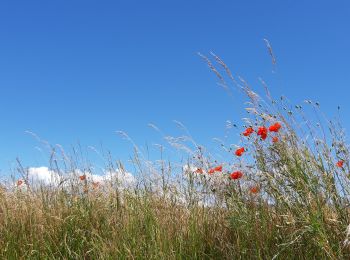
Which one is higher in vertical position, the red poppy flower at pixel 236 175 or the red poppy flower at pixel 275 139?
the red poppy flower at pixel 275 139

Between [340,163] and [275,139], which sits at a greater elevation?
[275,139]

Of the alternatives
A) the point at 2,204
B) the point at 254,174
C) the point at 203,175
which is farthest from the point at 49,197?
the point at 254,174

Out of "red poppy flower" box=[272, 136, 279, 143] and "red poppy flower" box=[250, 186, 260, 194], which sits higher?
"red poppy flower" box=[272, 136, 279, 143]

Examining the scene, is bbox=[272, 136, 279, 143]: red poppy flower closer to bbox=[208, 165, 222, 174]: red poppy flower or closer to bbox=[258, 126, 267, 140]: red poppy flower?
bbox=[258, 126, 267, 140]: red poppy flower

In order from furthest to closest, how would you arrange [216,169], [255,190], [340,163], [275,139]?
[216,169]
[255,190]
[275,139]
[340,163]

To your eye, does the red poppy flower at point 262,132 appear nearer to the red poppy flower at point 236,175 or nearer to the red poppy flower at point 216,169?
the red poppy flower at point 236,175

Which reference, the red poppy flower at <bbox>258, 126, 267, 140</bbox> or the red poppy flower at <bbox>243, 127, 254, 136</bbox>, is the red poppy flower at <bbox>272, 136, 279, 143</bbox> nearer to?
the red poppy flower at <bbox>258, 126, 267, 140</bbox>

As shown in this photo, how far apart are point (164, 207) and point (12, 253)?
1521mm

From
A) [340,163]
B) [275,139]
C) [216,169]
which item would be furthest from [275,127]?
[216,169]

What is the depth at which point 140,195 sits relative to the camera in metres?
4.89

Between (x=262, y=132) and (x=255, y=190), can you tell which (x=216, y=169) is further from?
(x=262, y=132)

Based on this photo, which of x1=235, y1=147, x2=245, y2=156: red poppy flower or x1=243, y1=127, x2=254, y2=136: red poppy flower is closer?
x1=243, y1=127, x2=254, y2=136: red poppy flower

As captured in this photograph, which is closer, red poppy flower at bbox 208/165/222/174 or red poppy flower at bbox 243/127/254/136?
red poppy flower at bbox 243/127/254/136

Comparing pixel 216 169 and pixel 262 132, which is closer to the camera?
pixel 262 132
